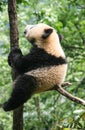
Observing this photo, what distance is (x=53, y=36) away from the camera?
373 cm

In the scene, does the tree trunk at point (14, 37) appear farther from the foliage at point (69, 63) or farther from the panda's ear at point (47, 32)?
the foliage at point (69, 63)

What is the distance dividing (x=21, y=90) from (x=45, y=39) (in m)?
0.55

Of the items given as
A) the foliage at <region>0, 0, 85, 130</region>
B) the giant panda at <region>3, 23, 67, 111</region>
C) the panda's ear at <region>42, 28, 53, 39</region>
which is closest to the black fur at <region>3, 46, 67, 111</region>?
the giant panda at <region>3, 23, 67, 111</region>

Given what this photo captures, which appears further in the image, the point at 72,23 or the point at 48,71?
the point at 72,23

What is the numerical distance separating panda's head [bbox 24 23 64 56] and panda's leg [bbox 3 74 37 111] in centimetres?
34

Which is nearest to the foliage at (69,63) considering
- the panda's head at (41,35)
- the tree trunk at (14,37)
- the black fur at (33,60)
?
the panda's head at (41,35)

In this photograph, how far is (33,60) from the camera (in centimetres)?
Result: 353

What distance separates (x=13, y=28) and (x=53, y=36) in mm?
541

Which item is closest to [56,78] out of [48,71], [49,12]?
[48,71]

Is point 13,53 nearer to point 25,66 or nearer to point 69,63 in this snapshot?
point 25,66

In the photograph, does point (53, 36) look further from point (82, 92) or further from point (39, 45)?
point (82, 92)

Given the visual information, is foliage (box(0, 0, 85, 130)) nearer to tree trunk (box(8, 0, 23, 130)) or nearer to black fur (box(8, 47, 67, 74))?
black fur (box(8, 47, 67, 74))

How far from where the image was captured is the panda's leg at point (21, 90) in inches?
136

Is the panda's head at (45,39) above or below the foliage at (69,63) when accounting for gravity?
above
